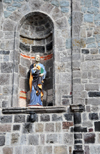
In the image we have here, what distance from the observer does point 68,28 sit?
979 centimetres

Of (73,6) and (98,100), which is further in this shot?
(73,6)

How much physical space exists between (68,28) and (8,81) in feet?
8.23

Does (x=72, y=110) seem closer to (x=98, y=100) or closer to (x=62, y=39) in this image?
(x=98, y=100)

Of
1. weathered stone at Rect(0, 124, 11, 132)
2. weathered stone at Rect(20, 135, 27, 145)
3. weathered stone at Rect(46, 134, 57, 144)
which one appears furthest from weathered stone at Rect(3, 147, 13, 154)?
weathered stone at Rect(46, 134, 57, 144)

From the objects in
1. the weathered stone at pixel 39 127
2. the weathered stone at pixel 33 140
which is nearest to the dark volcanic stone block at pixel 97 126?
the weathered stone at pixel 39 127

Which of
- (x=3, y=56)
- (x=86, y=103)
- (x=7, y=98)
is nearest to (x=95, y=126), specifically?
(x=86, y=103)

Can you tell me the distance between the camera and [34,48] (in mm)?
10312

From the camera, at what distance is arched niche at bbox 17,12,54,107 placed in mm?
9633

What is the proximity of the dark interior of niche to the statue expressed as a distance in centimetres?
39

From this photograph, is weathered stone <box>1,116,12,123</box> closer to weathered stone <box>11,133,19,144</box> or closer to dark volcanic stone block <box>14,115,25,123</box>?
dark volcanic stone block <box>14,115,25,123</box>

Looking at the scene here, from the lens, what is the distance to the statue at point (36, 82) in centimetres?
911

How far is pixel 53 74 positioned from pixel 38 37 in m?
1.68

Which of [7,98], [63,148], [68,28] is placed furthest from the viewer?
[68,28]

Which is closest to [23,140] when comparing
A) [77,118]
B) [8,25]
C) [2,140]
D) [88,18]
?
[2,140]
